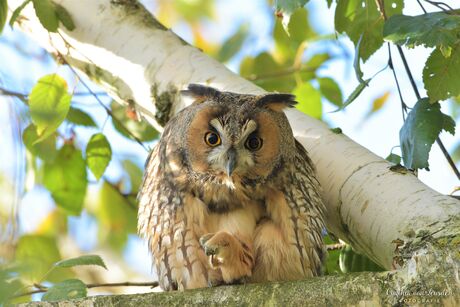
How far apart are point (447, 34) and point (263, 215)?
988 millimetres

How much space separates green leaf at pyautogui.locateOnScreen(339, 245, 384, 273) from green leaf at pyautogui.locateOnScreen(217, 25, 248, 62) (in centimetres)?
180

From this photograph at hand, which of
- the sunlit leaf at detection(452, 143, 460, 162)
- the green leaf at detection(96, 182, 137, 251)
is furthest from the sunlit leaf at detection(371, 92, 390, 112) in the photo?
the green leaf at detection(96, 182, 137, 251)

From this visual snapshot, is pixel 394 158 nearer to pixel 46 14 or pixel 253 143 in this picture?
pixel 253 143

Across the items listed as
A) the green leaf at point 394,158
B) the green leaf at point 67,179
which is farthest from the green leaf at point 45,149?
the green leaf at point 394,158

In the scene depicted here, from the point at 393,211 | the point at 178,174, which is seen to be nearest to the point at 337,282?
the point at 393,211

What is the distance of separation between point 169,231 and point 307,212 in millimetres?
503

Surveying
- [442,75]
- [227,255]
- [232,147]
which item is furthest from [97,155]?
[442,75]

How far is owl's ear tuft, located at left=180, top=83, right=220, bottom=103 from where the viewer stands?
271cm

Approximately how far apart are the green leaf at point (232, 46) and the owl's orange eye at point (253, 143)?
5.18 ft

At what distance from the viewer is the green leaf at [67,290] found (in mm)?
2188

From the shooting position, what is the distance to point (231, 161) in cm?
258

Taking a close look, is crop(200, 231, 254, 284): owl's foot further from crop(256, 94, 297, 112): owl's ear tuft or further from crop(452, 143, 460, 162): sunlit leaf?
crop(452, 143, 460, 162): sunlit leaf

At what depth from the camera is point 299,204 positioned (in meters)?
2.58

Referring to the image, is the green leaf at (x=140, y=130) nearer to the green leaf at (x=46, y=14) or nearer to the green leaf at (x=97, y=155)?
the green leaf at (x=97, y=155)
